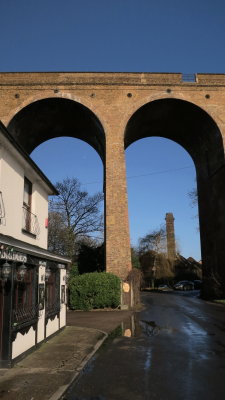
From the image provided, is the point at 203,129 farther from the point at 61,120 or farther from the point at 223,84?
the point at 61,120

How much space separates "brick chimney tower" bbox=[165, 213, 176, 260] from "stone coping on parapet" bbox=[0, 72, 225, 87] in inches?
1411

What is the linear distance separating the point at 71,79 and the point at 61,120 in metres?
3.31

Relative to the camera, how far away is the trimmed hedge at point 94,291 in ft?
62.2

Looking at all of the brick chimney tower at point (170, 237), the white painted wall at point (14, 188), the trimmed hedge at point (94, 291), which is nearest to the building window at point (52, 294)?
the white painted wall at point (14, 188)

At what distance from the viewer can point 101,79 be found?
79.3 feet

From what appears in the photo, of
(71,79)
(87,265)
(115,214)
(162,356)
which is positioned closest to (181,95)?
(71,79)

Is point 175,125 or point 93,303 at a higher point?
point 175,125

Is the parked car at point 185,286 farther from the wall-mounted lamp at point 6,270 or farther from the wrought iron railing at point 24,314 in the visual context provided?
the wall-mounted lamp at point 6,270

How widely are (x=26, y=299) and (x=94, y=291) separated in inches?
445

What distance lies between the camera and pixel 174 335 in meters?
10.4

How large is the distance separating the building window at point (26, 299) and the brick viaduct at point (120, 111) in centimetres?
1288

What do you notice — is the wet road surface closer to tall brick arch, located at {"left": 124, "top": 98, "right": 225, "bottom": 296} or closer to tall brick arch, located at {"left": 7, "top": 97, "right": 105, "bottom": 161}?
tall brick arch, located at {"left": 124, "top": 98, "right": 225, "bottom": 296}

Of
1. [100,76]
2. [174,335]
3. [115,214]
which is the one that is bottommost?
[174,335]

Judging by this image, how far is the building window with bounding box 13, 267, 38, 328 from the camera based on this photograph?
7.25 meters
